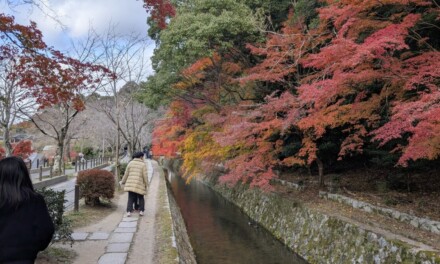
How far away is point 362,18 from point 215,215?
9937 mm

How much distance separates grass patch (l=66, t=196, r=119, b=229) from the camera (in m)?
8.86

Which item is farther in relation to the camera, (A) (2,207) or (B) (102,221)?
(B) (102,221)

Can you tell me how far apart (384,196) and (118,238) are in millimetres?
7223

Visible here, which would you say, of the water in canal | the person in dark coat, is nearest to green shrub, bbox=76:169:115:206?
the water in canal

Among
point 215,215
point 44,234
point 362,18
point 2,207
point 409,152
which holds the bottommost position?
point 215,215

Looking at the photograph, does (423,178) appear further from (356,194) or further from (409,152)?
(409,152)

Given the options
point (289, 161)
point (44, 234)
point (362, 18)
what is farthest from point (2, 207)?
point (289, 161)

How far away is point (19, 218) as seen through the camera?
2926mm

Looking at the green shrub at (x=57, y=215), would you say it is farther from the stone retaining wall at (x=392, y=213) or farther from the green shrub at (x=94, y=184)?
the stone retaining wall at (x=392, y=213)

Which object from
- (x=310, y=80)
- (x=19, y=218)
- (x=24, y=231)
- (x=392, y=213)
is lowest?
(x=392, y=213)

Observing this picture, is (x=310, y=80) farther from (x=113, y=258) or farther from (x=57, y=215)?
(x=57, y=215)

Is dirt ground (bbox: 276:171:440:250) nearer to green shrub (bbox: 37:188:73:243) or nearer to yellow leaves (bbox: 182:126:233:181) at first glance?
yellow leaves (bbox: 182:126:233:181)

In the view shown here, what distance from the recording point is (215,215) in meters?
15.5

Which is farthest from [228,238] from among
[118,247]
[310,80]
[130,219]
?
[310,80]
